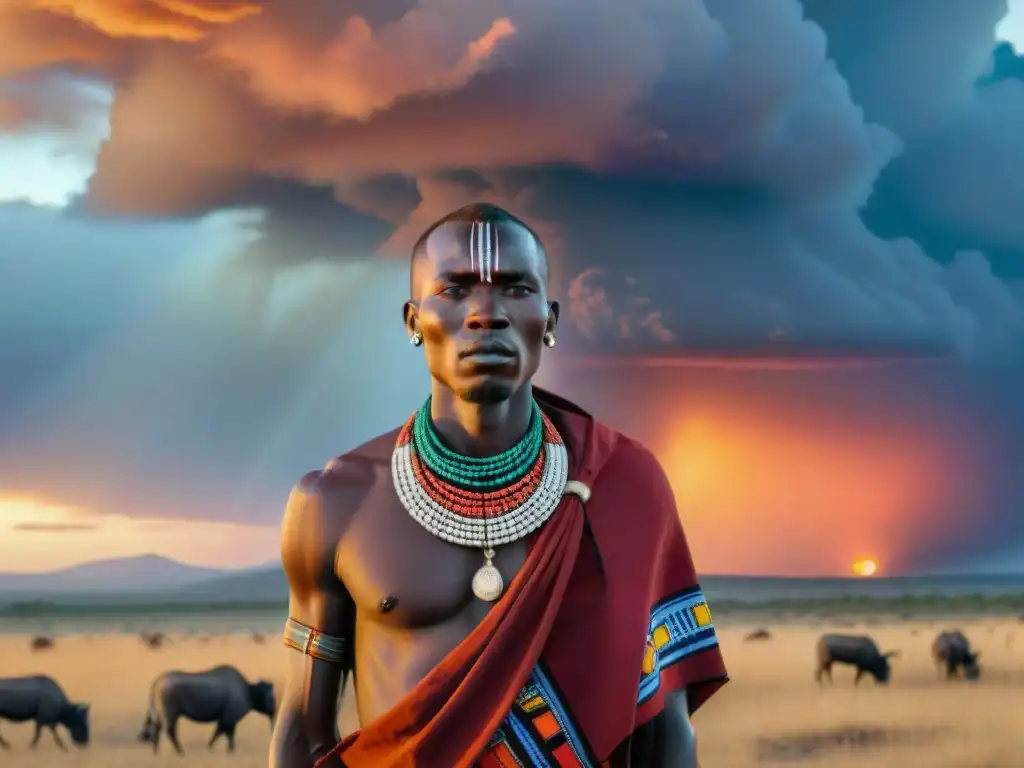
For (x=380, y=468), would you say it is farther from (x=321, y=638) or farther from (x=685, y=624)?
(x=685, y=624)

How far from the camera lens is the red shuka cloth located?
3.93ft

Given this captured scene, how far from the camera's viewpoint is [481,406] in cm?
130

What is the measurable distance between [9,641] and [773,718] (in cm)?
357

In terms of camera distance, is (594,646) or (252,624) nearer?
(594,646)

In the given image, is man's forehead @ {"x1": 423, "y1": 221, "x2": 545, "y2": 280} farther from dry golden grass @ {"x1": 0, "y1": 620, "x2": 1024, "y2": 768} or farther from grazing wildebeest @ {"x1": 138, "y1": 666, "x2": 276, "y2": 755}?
dry golden grass @ {"x1": 0, "y1": 620, "x2": 1024, "y2": 768}

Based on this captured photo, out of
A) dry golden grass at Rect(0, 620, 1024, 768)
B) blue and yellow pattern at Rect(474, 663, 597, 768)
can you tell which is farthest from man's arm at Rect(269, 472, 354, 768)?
dry golden grass at Rect(0, 620, 1024, 768)

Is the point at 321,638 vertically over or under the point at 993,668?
under

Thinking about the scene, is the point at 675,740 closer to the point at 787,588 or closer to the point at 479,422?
the point at 479,422

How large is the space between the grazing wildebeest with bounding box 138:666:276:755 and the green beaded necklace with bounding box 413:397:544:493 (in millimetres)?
3386

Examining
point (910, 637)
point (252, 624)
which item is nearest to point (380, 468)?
point (252, 624)

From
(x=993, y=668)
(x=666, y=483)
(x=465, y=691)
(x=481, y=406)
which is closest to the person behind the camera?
(x=465, y=691)

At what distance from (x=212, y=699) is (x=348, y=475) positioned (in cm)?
340

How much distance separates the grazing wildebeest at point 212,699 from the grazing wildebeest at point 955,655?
10.7ft

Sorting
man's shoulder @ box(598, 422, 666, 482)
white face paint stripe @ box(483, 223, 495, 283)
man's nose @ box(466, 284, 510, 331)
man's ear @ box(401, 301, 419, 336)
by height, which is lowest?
man's shoulder @ box(598, 422, 666, 482)
